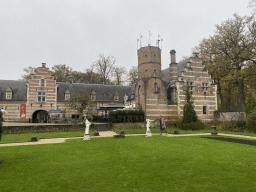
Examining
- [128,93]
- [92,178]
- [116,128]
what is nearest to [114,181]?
[92,178]

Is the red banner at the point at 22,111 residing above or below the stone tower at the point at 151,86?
below

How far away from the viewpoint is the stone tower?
22641mm

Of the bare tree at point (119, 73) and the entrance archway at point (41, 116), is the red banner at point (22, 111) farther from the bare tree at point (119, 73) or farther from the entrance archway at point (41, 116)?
the bare tree at point (119, 73)

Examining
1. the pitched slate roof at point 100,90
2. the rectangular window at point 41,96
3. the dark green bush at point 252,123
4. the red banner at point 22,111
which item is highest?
the pitched slate roof at point 100,90

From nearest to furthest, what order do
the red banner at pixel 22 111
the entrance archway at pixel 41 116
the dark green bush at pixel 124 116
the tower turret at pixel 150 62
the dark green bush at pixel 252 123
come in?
1. the dark green bush at pixel 252 123
2. the dark green bush at pixel 124 116
3. the tower turret at pixel 150 62
4. the red banner at pixel 22 111
5. the entrance archway at pixel 41 116

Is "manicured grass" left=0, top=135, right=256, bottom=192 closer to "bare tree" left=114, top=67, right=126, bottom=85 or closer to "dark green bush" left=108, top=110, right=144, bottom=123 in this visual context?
"dark green bush" left=108, top=110, right=144, bottom=123

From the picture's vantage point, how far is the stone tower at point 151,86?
22.6m

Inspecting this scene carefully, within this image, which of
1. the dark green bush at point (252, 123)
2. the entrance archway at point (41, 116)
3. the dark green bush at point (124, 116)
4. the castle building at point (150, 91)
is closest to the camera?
the dark green bush at point (252, 123)

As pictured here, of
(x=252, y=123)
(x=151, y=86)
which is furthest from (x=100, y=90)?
(x=252, y=123)

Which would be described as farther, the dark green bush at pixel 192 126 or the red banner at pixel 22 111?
the red banner at pixel 22 111

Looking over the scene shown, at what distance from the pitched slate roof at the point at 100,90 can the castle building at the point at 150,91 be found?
278 mm

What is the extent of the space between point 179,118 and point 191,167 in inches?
710

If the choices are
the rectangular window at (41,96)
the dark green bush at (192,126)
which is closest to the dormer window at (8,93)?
the rectangular window at (41,96)

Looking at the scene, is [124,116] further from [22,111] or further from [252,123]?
[22,111]
